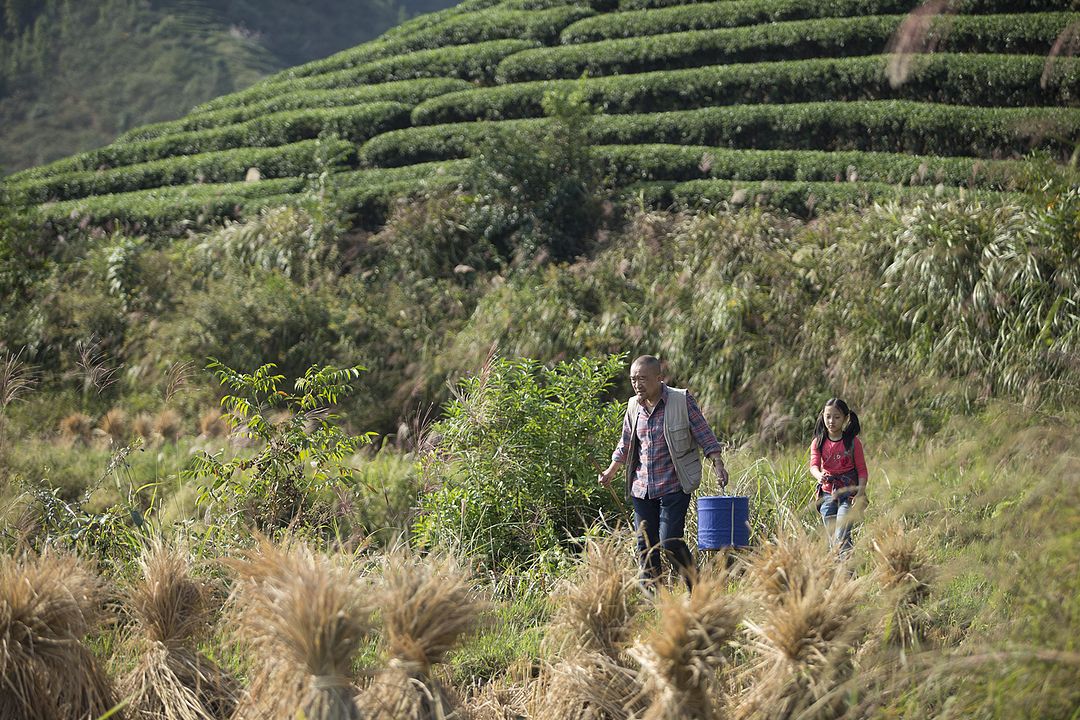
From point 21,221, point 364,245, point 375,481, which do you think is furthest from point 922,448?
point 21,221

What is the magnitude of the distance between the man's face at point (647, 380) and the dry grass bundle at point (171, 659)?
2.79m

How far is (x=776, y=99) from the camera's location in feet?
62.2

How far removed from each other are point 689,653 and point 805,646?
0.49 meters

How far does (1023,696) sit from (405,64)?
23.7 metres

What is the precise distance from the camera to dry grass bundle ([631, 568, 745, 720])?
4113mm

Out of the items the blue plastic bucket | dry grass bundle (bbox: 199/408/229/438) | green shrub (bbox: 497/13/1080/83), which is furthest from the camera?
green shrub (bbox: 497/13/1080/83)

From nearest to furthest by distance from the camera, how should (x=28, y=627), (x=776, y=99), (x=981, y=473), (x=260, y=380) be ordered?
(x=28, y=627), (x=981, y=473), (x=260, y=380), (x=776, y=99)

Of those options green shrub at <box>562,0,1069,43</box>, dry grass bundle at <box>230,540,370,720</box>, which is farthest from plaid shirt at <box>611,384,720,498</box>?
green shrub at <box>562,0,1069,43</box>

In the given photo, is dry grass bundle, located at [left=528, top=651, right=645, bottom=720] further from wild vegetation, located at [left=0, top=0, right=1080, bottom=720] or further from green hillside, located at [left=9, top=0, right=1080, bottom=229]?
green hillside, located at [left=9, top=0, right=1080, bottom=229]

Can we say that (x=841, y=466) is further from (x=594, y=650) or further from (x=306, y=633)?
(x=306, y=633)

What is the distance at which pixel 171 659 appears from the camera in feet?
15.9

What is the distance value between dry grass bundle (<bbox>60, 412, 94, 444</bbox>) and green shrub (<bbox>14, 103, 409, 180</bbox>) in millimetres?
9122

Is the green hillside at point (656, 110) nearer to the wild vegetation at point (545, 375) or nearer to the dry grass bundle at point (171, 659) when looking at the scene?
the wild vegetation at point (545, 375)

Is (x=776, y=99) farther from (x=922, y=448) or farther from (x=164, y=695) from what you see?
(x=164, y=695)
